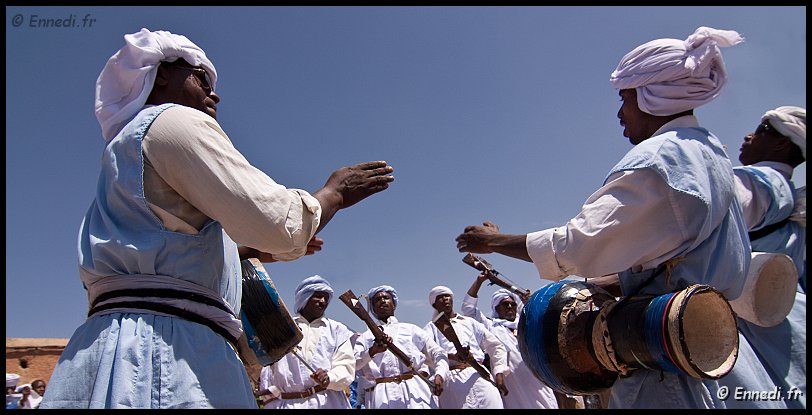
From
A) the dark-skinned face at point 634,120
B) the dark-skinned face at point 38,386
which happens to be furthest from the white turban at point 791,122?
the dark-skinned face at point 38,386

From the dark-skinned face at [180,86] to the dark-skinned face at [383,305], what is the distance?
27.4ft

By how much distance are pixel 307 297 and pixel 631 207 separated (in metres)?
7.14

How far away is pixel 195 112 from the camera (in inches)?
98.9

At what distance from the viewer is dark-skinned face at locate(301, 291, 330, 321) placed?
362 inches

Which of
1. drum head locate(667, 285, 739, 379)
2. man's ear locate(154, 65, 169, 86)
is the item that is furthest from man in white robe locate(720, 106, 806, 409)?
man's ear locate(154, 65, 169, 86)

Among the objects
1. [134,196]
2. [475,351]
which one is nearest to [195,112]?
[134,196]

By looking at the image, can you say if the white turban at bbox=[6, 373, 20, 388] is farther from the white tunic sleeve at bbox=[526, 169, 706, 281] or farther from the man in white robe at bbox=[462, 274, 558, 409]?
the white tunic sleeve at bbox=[526, 169, 706, 281]

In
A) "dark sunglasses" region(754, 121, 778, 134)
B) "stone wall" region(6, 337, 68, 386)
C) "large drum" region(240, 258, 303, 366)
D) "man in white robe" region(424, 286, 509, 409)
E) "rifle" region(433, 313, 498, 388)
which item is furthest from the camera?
"stone wall" region(6, 337, 68, 386)

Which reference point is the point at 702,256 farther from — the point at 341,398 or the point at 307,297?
the point at 307,297

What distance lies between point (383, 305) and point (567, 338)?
8.47 metres

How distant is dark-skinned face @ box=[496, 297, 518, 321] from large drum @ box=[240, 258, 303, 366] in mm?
9409

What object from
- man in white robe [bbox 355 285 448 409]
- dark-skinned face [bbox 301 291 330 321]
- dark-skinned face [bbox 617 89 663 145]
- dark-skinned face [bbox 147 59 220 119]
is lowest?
man in white robe [bbox 355 285 448 409]

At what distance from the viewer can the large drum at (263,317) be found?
330 cm

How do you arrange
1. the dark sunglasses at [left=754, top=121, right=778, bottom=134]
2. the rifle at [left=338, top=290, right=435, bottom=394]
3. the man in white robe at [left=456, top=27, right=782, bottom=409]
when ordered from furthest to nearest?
the rifle at [left=338, top=290, right=435, bottom=394]
the dark sunglasses at [left=754, top=121, right=778, bottom=134]
the man in white robe at [left=456, top=27, right=782, bottom=409]
